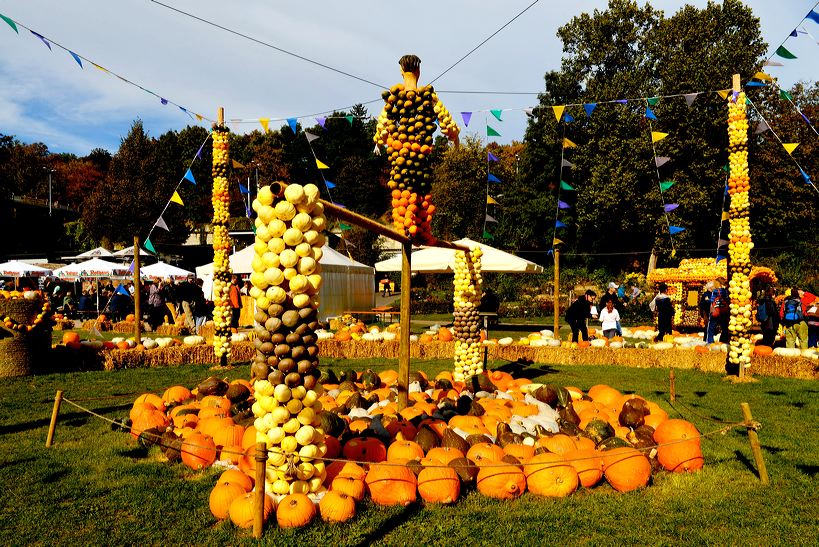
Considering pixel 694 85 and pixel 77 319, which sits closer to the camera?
pixel 77 319

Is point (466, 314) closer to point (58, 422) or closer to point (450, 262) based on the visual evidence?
point (58, 422)

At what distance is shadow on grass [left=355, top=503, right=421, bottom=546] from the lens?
165 inches

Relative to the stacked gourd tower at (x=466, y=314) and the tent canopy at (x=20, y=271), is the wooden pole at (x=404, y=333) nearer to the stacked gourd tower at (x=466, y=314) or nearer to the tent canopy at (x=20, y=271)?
the stacked gourd tower at (x=466, y=314)

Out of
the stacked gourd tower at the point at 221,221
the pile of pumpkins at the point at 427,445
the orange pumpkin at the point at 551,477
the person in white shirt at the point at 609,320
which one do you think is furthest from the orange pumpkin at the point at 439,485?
the person in white shirt at the point at 609,320

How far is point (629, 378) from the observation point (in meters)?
11.0

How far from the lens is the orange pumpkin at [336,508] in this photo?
14.5ft

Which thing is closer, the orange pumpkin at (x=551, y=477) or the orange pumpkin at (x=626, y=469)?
the orange pumpkin at (x=551, y=477)

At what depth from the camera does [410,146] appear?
6.38 meters

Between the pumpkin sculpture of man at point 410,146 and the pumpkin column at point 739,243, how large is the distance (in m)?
6.96

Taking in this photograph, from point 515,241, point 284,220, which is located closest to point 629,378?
point 284,220

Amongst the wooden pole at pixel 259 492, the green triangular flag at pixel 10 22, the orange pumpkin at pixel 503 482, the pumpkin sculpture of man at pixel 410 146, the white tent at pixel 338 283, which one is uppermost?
the green triangular flag at pixel 10 22

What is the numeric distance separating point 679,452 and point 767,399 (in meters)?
4.61

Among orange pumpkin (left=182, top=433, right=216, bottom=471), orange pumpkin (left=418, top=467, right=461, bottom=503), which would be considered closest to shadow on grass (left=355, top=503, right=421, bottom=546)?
orange pumpkin (left=418, top=467, right=461, bottom=503)

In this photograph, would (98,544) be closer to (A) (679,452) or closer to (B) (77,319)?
(A) (679,452)
